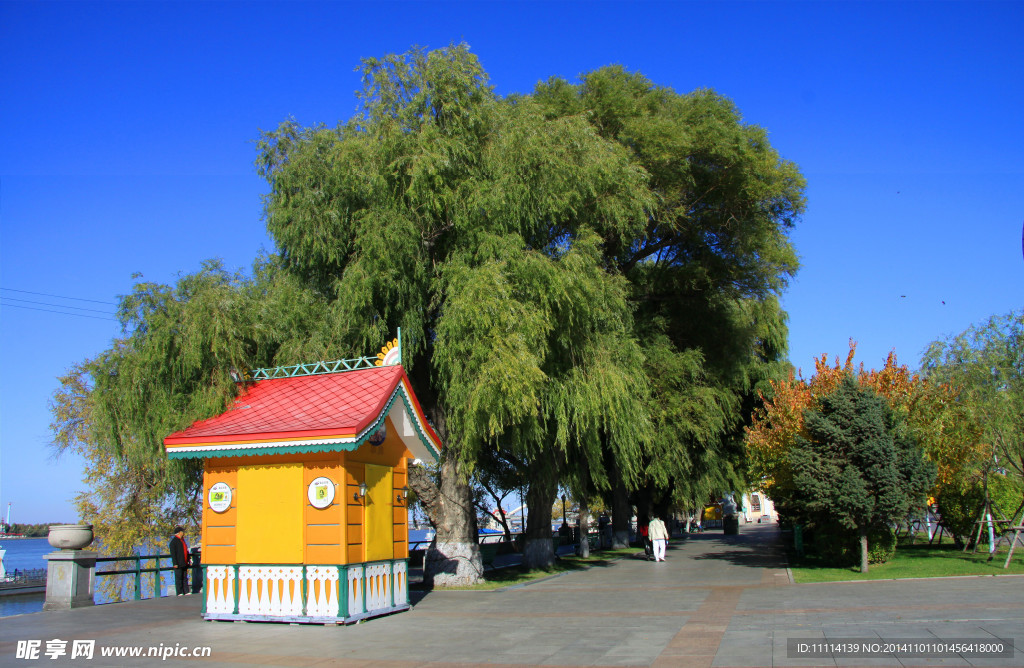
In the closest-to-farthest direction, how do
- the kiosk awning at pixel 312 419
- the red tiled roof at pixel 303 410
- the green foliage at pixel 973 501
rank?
1. the kiosk awning at pixel 312 419
2. the red tiled roof at pixel 303 410
3. the green foliage at pixel 973 501

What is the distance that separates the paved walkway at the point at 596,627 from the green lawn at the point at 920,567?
3.70ft

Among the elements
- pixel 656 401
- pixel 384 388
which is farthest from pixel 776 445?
pixel 384 388

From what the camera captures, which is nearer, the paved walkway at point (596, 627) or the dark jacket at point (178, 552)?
the paved walkway at point (596, 627)

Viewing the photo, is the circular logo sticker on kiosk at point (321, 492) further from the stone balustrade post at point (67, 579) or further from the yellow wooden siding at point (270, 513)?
the stone balustrade post at point (67, 579)

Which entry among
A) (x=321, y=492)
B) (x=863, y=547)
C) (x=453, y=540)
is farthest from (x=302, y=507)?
(x=863, y=547)

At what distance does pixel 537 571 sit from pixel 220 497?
38.4ft

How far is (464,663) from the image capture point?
28.7 ft

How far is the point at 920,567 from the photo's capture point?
696 inches

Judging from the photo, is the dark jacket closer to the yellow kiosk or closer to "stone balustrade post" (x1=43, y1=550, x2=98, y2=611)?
"stone balustrade post" (x1=43, y1=550, x2=98, y2=611)

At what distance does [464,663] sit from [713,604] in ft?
20.9

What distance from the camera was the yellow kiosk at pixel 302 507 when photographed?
473 inches

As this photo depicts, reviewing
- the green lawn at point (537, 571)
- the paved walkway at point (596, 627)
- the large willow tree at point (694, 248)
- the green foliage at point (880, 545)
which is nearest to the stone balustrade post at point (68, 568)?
the paved walkway at point (596, 627)

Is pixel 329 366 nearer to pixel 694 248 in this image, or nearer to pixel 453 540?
pixel 453 540

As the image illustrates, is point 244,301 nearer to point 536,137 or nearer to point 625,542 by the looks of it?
point 536,137
